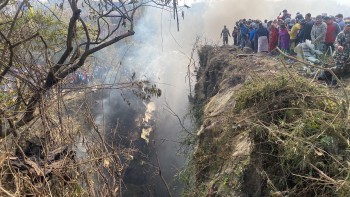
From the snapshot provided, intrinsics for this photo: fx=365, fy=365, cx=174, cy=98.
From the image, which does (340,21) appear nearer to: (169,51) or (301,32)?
(301,32)

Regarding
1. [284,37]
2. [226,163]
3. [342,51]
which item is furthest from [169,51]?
[226,163]

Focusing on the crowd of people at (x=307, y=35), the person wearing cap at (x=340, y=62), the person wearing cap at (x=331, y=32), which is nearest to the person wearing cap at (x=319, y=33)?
the crowd of people at (x=307, y=35)

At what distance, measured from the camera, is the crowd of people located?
857 cm

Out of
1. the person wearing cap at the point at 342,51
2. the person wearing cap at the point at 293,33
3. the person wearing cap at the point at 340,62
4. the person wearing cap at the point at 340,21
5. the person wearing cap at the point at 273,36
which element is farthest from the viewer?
the person wearing cap at the point at 273,36

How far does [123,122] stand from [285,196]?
20.4m

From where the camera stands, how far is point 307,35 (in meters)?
11.5

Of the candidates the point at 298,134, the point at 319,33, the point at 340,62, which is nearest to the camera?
the point at 298,134

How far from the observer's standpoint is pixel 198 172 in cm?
646

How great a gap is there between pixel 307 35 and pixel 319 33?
1.22m

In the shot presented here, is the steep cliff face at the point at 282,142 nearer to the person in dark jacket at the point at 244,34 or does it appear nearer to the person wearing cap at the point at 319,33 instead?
the person wearing cap at the point at 319,33

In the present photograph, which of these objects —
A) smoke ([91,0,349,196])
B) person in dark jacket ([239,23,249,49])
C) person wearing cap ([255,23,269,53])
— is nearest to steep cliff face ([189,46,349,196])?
person wearing cap ([255,23,269,53])

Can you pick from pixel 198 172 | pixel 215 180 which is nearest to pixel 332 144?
pixel 215 180

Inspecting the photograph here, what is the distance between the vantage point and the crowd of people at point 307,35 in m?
8.57

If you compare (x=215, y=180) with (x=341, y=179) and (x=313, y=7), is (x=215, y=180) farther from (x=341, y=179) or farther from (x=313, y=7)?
(x=313, y=7)
